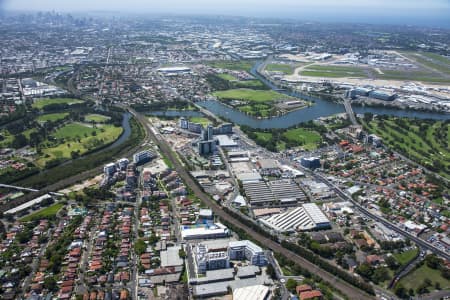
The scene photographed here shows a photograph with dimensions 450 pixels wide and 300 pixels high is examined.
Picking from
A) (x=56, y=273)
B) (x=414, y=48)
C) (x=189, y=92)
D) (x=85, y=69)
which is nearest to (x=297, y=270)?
(x=56, y=273)

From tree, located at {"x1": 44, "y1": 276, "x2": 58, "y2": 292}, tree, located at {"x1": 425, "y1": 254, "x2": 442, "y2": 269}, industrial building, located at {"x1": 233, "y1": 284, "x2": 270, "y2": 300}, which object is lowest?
tree, located at {"x1": 44, "y1": 276, "x2": 58, "y2": 292}

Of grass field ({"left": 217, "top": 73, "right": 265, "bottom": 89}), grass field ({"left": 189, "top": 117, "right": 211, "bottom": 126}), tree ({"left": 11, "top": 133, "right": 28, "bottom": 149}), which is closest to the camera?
tree ({"left": 11, "top": 133, "right": 28, "bottom": 149})

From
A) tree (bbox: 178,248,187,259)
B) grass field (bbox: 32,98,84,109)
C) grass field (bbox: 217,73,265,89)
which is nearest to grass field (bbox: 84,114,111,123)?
grass field (bbox: 32,98,84,109)

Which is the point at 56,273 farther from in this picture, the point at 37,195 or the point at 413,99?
the point at 413,99

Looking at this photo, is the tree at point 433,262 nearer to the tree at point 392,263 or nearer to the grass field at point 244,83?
the tree at point 392,263

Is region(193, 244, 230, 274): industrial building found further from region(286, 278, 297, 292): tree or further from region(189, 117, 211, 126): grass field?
region(189, 117, 211, 126): grass field

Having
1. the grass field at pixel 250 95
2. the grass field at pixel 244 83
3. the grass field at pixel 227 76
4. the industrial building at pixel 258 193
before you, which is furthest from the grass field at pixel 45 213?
the grass field at pixel 227 76

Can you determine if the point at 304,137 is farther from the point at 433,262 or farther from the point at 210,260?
the point at 210,260
